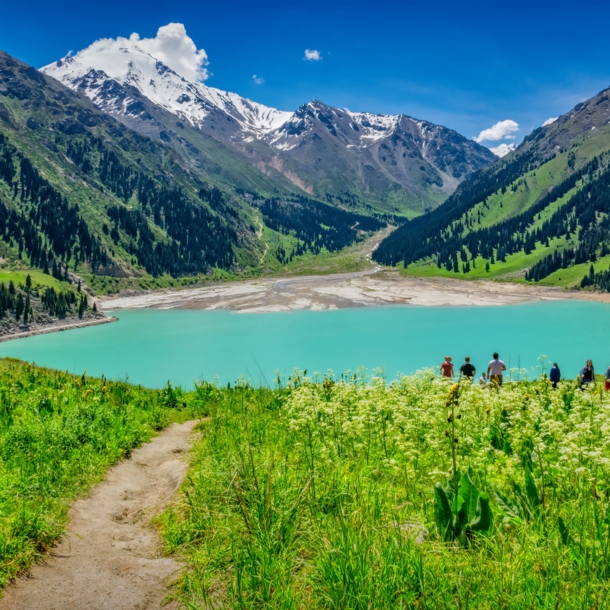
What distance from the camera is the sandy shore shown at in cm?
11494

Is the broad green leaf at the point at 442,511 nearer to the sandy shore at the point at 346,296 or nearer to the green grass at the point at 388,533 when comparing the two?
the green grass at the point at 388,533

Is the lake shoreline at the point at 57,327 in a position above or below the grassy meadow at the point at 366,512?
below

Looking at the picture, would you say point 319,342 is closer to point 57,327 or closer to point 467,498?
point 57,327

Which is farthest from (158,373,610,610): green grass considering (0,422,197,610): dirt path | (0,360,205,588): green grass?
(0,360,205,588): green grass

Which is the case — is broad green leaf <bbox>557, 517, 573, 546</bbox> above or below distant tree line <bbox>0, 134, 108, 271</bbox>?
below

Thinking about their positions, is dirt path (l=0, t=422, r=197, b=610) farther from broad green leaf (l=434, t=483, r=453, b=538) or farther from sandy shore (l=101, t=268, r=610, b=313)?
sandy shore (l=101, t=268, r=610, b=313)

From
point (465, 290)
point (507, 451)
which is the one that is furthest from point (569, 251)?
point (507, 451)

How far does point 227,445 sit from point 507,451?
18.3 ft

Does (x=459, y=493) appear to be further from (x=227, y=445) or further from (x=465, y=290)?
(x=465, y=290)

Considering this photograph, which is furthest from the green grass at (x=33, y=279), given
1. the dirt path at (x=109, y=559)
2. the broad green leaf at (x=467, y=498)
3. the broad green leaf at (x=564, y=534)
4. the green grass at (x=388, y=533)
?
the broad green leaf at (x=564, y=534)

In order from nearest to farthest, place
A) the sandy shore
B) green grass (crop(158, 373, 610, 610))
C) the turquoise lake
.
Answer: green grass (crop(158, 373, 610, 610))
the turquoise lake
the sandy shore

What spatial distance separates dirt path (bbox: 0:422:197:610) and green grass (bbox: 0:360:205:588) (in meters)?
0.26

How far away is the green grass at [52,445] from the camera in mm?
5645

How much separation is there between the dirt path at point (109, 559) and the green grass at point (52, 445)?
0.26 metres
